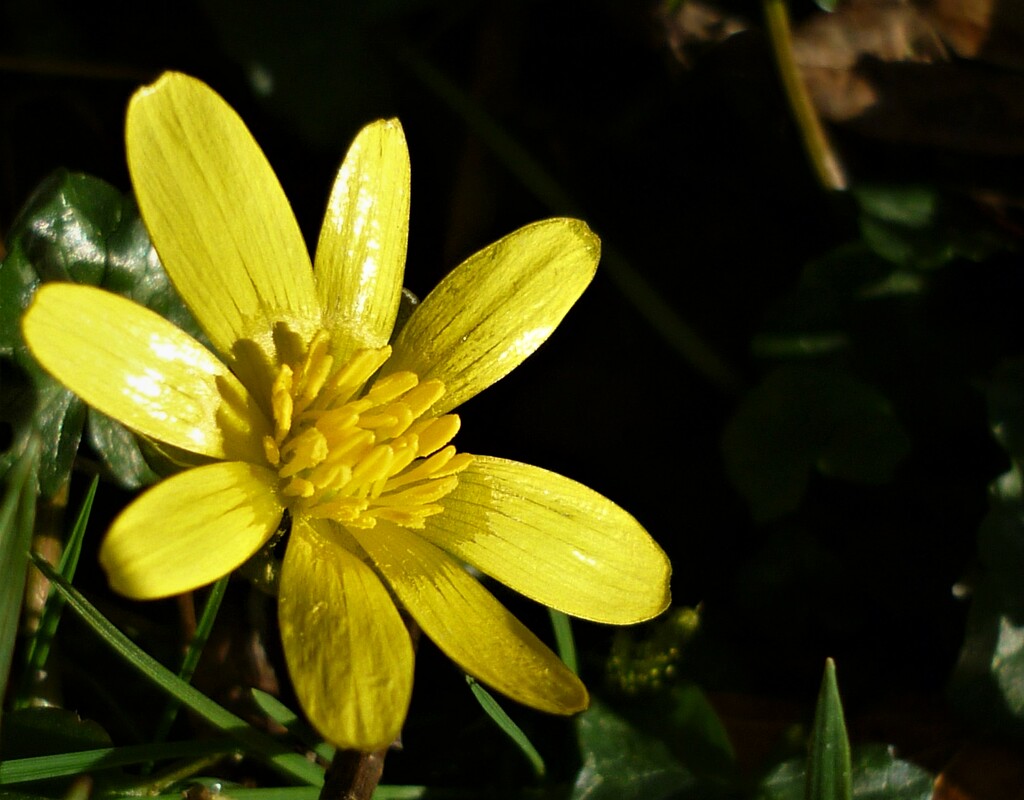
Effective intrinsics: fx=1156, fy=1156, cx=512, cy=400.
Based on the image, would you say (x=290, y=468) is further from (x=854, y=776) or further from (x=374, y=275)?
(x=854, y=776)

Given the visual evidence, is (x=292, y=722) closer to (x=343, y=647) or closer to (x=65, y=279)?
(x=343, y=647)

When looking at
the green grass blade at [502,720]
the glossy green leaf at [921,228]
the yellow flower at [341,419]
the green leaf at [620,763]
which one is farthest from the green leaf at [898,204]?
the green grass blade at [502,720]

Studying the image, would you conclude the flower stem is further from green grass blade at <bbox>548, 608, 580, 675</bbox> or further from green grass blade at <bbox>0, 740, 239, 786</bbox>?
green grass blade at <bbox>0, 740, 239, 786</bbox>

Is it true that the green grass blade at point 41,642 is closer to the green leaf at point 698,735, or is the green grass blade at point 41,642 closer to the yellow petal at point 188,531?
the yellow petal at point 188,531

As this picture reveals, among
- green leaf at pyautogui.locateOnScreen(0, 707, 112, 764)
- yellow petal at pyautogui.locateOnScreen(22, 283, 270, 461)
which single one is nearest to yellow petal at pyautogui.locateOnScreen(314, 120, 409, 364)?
yellow petal at pyautogui.locateOnScreen(22, 283, 270, 461)

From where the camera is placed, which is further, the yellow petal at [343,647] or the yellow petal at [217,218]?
the yellow petal at [217,218]
